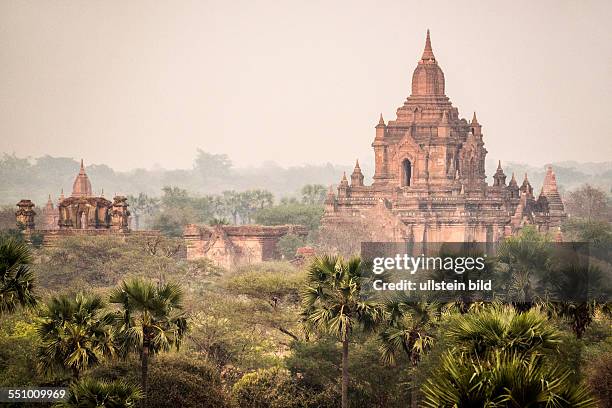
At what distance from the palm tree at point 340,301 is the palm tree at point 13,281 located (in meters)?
6.18

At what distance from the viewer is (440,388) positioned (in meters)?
25.5

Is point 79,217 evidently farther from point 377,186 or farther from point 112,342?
point 112,342

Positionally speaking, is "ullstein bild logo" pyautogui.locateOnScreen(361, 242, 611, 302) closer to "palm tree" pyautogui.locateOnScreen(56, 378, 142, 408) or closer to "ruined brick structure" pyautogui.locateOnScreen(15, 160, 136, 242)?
"palm tree" pyautogui.locateOnScreen(56, 378, 142, 408)

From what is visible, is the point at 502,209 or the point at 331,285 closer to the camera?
the point at 331,285

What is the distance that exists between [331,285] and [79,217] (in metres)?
48.2

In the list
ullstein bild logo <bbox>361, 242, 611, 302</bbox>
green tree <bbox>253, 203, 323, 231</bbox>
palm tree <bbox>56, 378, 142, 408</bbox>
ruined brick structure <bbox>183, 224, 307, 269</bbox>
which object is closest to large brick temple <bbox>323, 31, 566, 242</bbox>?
ruined brick structure <bbox>183, 224, 307, 269</bbox>

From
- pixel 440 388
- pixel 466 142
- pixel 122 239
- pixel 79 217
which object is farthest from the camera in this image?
pixel 466 142

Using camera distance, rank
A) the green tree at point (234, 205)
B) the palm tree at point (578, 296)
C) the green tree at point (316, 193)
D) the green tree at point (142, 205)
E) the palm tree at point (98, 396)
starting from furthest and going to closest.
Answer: the green tree at point (234, 205)
the green tree at point (142, 205)
the green tree at point (316, 193)
the palm tree at point (578, 296)
the palm tree at point (98, 396)

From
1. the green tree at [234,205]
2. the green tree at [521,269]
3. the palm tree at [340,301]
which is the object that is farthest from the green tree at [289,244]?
the green tree at [234,205]

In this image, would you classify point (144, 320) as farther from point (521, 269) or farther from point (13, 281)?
point (521, 269)

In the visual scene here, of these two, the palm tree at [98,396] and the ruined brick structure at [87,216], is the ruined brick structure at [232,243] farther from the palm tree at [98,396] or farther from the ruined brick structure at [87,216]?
the palm tree at [98,396]

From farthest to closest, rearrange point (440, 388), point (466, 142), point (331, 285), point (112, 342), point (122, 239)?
point (466, 142), point (122, 239), point (331, 285), point (112, 342), point (440, 388)

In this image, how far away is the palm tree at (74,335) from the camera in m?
37.6

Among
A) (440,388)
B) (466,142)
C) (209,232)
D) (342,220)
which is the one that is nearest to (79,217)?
(209,232)
